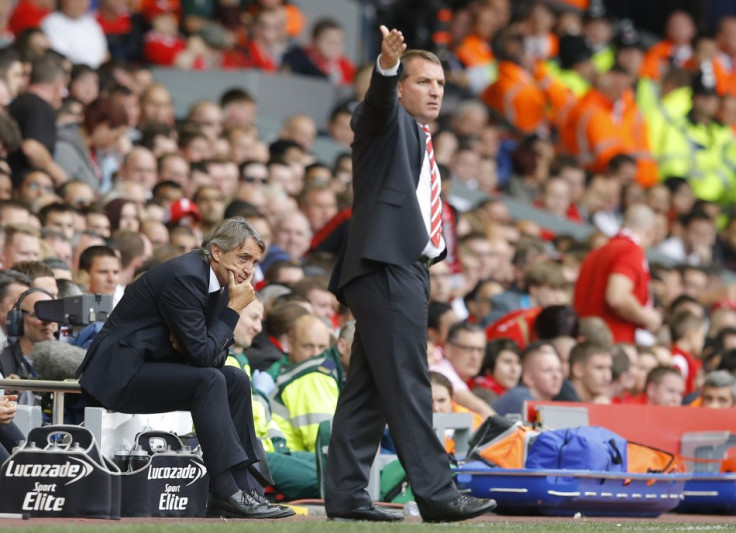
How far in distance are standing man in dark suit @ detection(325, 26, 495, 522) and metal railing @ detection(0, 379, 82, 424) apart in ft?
4.19

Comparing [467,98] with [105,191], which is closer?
[105,191]

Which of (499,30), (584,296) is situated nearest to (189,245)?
(584,296)

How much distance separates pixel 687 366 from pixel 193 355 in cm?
684

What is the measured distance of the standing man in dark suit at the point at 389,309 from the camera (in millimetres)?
7113

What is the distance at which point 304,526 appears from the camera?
6.70 m

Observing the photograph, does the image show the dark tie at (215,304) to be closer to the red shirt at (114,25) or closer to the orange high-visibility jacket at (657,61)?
the red shirt at (114,25)

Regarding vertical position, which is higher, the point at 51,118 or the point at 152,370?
the point at 51,118

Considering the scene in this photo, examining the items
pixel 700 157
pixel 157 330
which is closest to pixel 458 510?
pixel 157 330

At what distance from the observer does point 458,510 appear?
279 inches

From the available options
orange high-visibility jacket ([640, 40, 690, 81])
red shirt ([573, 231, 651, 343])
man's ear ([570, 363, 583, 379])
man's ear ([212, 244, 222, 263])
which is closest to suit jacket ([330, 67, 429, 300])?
man's ear ([212, 244, 222, 263])

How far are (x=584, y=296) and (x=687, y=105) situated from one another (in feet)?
27.2

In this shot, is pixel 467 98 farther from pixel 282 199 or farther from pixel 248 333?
pixel 248 333

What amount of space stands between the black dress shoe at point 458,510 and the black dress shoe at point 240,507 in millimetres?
815

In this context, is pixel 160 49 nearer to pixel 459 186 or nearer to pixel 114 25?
pixel 114 25
